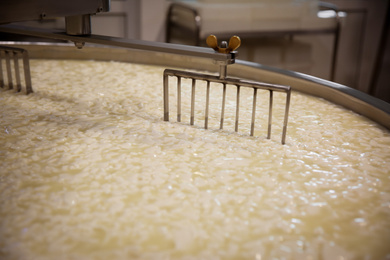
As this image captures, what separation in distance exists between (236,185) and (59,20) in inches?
104

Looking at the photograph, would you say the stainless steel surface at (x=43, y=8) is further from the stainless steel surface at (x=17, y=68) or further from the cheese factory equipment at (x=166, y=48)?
the stainless steel surface at (x=17, y=68)

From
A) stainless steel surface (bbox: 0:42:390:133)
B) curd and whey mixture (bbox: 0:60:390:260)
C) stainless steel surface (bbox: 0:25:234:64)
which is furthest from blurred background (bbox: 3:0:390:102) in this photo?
curd and whey mixture (bbox: 0:60:390:260)

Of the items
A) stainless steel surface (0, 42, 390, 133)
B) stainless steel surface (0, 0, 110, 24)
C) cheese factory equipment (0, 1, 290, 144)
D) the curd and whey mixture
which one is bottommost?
the curd and whey mixture

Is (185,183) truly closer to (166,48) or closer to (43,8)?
(166,48)

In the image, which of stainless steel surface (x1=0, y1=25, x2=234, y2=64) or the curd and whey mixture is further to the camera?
stainless steel surface (x1=0, y1=25, x2=234, y2=64)

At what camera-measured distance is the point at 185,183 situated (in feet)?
3.14

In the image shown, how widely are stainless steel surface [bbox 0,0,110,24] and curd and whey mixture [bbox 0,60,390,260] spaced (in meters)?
0.33

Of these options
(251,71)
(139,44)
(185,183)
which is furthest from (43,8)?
(251,71)

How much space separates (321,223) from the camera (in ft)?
2.71

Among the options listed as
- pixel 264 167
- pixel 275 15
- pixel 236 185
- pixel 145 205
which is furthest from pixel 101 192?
pixel 275 15

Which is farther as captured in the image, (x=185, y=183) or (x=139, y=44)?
(x=139, y=44)

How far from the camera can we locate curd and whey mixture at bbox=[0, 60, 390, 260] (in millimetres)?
759

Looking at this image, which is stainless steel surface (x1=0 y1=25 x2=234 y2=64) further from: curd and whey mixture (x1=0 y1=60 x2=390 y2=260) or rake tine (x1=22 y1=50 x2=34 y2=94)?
curd and whey mixture (x1=0 y1=60 x2=390 y2=260)

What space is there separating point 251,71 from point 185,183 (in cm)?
92
